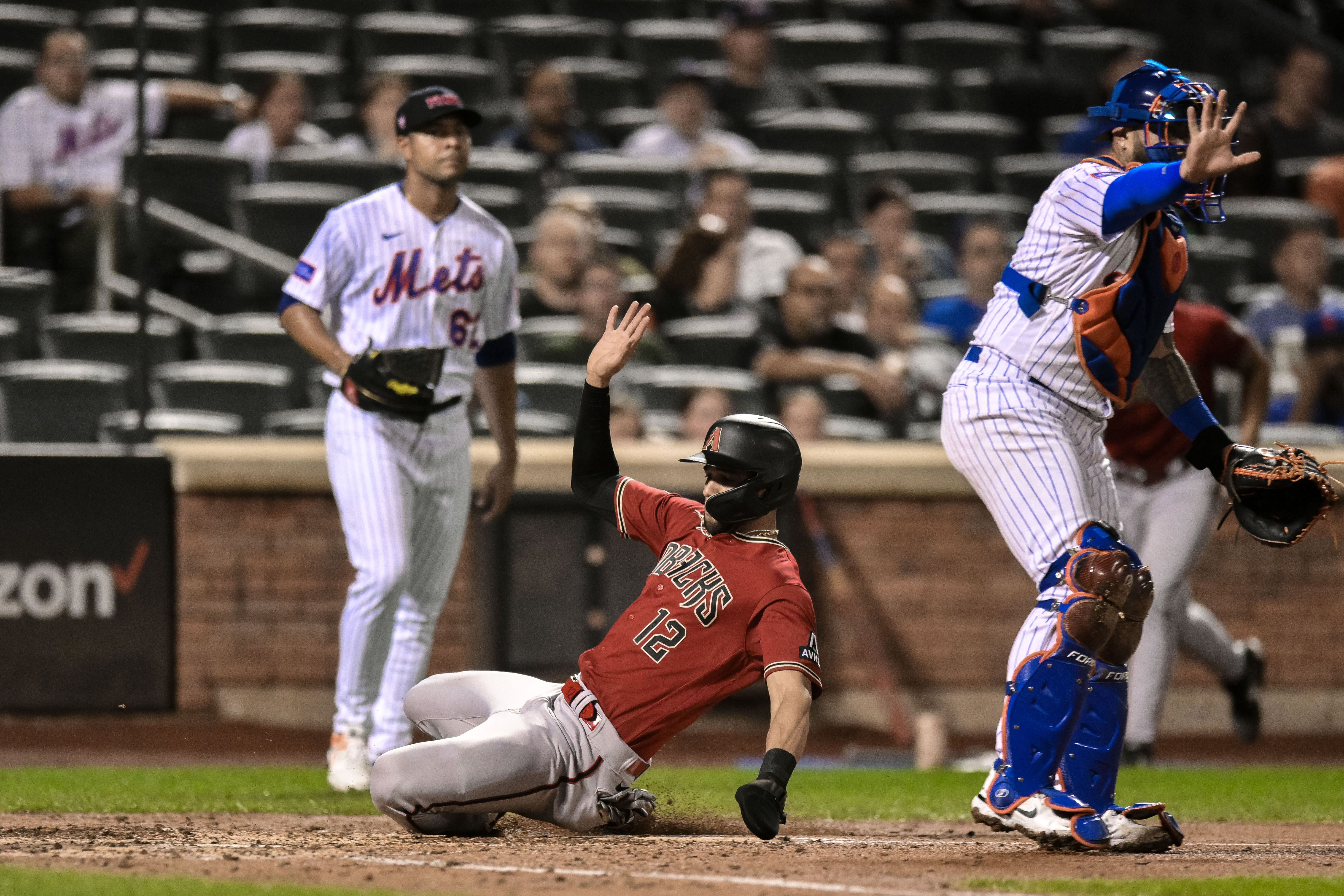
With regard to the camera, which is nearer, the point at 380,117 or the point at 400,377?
the point at 400,377

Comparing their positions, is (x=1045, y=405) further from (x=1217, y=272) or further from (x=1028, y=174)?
(x=1028, y=174)

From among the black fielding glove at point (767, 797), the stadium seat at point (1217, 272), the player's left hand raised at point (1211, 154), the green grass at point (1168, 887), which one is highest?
the player's left hand raised at point (1211, 154)

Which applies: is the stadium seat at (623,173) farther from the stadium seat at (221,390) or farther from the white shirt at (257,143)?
the stadium seat at (221,390)

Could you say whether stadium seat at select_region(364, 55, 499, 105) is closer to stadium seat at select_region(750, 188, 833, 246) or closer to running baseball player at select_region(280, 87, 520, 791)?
stadium seat at select_region(750, 188, 833, 246)

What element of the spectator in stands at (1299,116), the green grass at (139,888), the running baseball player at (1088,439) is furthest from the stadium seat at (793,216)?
the green grass at (139,888)

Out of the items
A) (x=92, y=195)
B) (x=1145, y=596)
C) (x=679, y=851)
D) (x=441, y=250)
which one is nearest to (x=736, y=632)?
(x=679, y=851)

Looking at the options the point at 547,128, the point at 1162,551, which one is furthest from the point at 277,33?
the point at 1162,551
